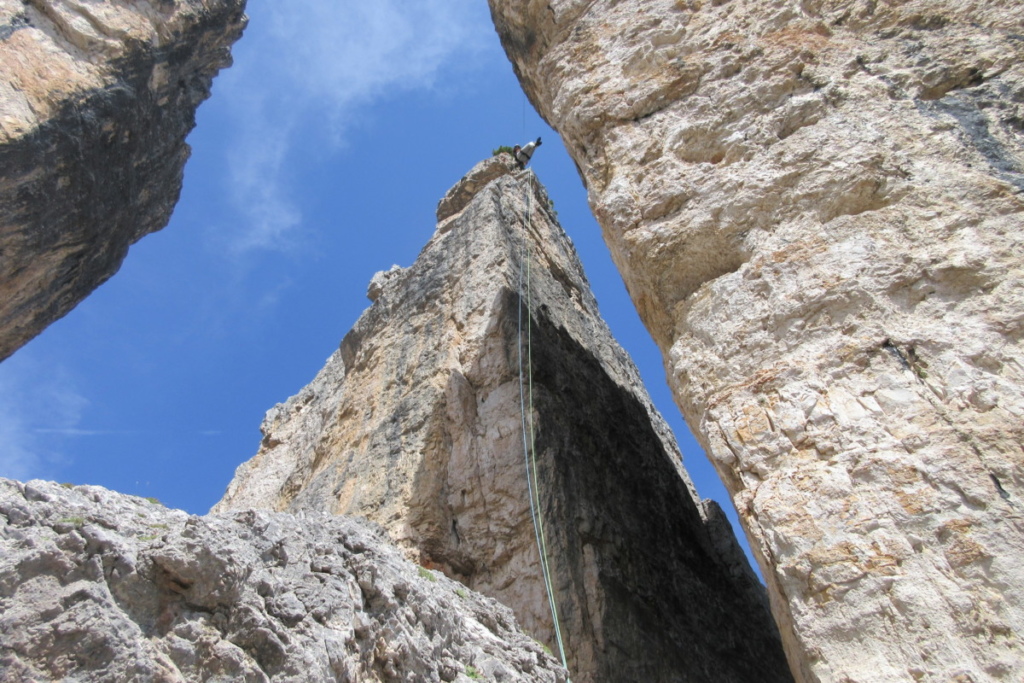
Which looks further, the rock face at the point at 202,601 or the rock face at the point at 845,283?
the rock face at the point at 845,283

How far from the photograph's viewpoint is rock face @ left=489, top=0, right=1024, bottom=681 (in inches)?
213

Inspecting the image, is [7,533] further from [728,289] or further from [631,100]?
[631,100]

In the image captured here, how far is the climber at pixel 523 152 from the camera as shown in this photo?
18.7 m

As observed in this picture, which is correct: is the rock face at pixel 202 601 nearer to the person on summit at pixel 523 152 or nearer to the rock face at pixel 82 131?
the rock face at pixel 82 131

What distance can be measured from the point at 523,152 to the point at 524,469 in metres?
11.4

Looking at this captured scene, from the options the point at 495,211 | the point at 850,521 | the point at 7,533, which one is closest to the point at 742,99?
the point at 850,521

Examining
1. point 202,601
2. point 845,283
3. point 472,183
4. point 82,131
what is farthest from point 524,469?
point 472,183

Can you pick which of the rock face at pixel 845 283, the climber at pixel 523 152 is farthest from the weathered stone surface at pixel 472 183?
the rock face at pixel 845 283

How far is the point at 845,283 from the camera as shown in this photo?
673cm

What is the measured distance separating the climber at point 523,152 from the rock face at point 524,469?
4124 millimetres

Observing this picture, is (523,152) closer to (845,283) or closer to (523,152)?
(523,152)

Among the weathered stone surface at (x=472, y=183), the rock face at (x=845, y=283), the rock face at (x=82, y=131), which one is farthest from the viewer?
the weathered stone surface at (x=472, y=183)

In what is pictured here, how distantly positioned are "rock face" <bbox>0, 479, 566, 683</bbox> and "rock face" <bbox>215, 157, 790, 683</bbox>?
4.23m

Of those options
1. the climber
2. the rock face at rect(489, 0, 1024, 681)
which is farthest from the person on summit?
the rock face at rect(489, 0, 1024, 681)
